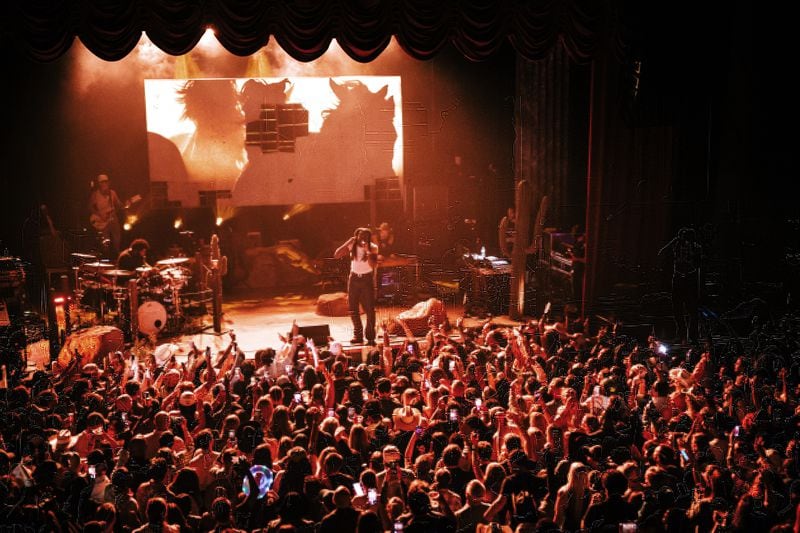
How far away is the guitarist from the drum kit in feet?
8.71

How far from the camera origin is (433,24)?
37.8ft

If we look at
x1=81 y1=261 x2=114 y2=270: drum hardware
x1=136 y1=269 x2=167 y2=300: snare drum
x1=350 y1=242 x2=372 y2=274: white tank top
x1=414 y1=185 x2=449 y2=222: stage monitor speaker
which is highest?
x1=414 y1=185 x2=449 y2=222: stage monitor speaker

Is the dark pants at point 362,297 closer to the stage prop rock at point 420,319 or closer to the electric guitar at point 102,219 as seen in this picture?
the stage prop rock at point 420,319

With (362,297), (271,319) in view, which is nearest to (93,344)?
(271,319)

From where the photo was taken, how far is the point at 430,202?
59.9 ft

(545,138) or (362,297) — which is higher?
(545,138)

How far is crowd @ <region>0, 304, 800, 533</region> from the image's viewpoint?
5.35 meters

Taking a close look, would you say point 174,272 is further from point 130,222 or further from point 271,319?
point 130,222

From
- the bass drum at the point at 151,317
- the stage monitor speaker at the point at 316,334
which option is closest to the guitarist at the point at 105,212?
the bass drum at the point at 151,317

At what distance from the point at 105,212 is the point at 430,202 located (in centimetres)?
697

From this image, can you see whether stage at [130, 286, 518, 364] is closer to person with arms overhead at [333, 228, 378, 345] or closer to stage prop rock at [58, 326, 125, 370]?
person with arms overhead at [333, 228, 378, 345]

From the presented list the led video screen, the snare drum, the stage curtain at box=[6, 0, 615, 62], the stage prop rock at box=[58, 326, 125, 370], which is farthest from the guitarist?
the stage curtain at box=[6, 0, 615, 62]

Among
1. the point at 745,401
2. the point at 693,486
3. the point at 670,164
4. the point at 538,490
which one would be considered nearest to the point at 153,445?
the point at 538,490

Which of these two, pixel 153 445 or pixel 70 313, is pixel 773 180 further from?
pixel 70 313
